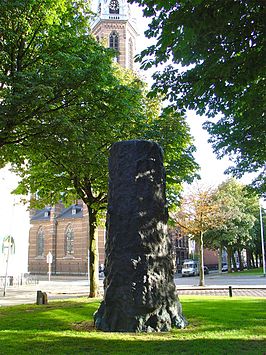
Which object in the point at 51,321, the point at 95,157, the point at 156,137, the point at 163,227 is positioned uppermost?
the point at 156,137

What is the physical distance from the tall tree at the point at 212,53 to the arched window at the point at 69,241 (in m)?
52.6

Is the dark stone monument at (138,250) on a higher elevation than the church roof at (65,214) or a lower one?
lower

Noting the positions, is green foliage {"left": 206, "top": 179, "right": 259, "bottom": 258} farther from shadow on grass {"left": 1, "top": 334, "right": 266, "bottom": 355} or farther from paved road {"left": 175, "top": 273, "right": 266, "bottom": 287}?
shadow on grass {"left": 1, "top": 334, "right": 266, "bottom": 355}

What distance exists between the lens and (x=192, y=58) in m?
8.10

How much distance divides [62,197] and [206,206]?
11.8 metres

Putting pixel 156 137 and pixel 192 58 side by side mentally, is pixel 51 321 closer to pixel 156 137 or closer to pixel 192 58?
pixel 192 58

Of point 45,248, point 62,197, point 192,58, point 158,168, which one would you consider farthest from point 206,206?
point 45,248

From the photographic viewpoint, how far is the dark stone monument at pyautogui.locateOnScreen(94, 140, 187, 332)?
31.6 ft

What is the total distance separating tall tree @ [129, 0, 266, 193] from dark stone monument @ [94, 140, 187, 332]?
2.27 m

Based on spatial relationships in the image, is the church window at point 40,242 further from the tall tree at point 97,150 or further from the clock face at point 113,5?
the tall tree at point 97,150

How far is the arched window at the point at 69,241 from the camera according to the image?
198 feet

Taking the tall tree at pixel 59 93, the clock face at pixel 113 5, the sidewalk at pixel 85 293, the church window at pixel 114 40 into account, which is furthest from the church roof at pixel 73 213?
the tall tree at pixel 59 93

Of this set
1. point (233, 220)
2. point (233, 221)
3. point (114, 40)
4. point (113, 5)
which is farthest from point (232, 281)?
point (113, 5)

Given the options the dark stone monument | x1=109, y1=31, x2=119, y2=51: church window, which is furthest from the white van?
the dark stone monument
